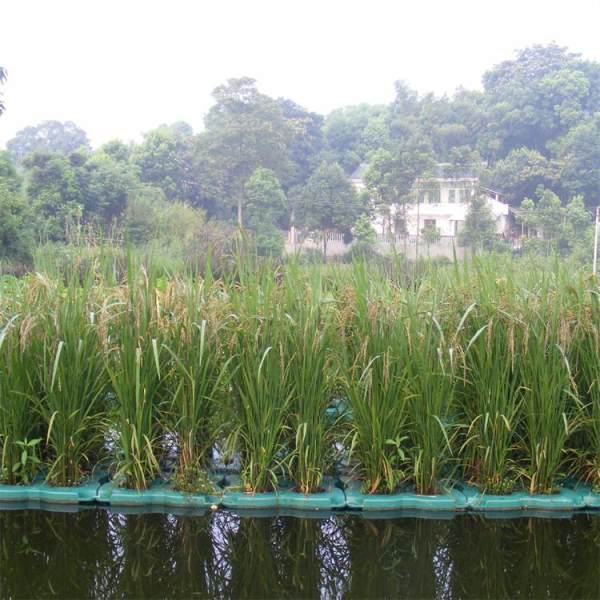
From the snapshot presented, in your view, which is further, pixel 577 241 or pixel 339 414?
pixel 577 241

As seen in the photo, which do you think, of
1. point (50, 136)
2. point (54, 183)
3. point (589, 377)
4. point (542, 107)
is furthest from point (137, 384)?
point (50, 136)

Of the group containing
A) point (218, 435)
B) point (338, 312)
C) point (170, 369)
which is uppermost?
point (338, 312)

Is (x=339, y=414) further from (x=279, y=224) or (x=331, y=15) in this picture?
(x=331, y=15)

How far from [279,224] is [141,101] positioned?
5.04 m

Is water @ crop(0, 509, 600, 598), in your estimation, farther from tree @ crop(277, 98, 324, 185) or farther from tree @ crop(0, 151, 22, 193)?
tree @ crop(277, 98, 324, 185)

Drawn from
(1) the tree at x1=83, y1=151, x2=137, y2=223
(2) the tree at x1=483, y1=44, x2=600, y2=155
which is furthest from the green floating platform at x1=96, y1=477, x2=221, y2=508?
(2) the tree at x1=483, y1=44, x2=600, y2=155

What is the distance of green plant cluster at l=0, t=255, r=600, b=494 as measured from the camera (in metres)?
2.07

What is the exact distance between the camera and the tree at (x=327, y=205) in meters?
13.2

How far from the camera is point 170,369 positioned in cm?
215

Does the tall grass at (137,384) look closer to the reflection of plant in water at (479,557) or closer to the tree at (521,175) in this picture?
the reflection of plant in water at (479,557)

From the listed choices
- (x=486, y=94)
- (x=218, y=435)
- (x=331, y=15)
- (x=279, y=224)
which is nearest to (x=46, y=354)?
(x=218, y=435)

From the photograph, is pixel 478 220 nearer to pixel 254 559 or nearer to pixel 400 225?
pixel 400 225

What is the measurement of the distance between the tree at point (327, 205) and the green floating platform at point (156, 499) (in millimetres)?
10985

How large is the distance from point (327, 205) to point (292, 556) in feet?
38.6
